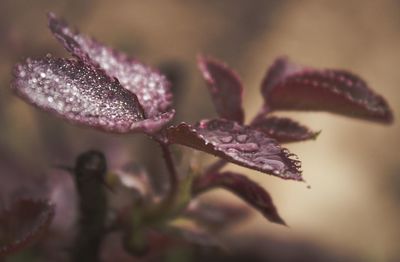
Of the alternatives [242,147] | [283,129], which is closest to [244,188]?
[283,129]

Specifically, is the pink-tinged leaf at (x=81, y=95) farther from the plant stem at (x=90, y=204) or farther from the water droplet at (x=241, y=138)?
the plant stem at (x=90, y=204)

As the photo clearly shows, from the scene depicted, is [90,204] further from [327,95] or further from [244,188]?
[327,95]

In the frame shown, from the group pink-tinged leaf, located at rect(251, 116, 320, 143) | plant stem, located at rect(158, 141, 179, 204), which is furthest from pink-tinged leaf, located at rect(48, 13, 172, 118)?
pink-tinged leaf, located at rect(251, 116, 320, 143)

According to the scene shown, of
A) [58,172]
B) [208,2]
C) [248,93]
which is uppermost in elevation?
[208,2]

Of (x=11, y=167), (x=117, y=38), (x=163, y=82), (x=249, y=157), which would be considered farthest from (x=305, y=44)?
(x=249, y=157)

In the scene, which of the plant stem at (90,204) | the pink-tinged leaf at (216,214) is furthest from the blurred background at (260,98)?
the plant stem at (90,204)

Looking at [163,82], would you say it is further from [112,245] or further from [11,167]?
[11,167]

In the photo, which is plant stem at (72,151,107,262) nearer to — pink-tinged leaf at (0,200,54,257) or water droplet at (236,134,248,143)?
pink-tinged leaf at (0,200,54,257)
